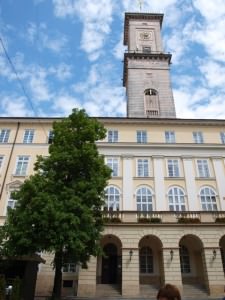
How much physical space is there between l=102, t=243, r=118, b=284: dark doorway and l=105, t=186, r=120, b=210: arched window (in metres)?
3.72

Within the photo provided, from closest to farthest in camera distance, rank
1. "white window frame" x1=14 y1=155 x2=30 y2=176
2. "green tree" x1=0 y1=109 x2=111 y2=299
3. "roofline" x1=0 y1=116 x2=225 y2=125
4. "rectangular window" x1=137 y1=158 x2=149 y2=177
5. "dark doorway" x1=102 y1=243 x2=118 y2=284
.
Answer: "green tree" x1=0 y1=109 x2=111 y2=299 → "dark doorway" x1=102 y1=243 x2=118 y2=284 → "white window frame" x1=14 y1=155 x2=30 y2=176 → "rectangular window" x1=137 y1=158 x2=149 y2=177 → "roofline" x1=0 y1=116 x2=225 y2=125

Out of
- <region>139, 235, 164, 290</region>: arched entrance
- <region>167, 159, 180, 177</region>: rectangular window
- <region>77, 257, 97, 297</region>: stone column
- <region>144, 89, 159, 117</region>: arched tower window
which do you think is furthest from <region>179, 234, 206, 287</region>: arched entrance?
<region>144, 89, 159, 117</region>: arched tower window

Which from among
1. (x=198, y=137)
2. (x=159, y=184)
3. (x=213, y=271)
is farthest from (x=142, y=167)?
(x=213, y=271)

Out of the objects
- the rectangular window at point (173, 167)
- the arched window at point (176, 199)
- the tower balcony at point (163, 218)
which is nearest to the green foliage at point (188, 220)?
the tower balcony at point (163, 218)

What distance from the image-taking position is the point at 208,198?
28297 millimetres

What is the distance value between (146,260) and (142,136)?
13380 mm

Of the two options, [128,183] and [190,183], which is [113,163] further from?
[190,183]

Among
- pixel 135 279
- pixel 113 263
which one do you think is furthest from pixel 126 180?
pixel 135 279

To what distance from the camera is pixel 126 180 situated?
29.1m

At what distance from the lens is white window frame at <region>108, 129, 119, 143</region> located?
105 feet

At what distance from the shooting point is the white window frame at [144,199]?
27803 millimetres

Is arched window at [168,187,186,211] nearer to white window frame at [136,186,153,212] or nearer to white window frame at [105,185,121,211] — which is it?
white window frame at [136,186,153,212]

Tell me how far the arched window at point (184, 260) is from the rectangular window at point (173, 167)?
7.36 meters

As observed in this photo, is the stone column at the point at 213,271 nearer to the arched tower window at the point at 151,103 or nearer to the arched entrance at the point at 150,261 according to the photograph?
the arched entrance at the point at 150,261
